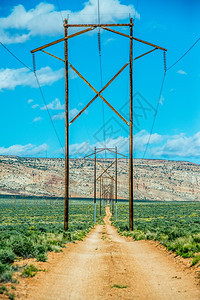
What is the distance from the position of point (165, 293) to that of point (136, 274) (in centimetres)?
243

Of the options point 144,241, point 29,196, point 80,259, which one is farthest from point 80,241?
point 29,196

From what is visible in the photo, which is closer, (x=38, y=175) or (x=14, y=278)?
(x=14, y=278)

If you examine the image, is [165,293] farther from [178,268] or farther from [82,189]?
[82,189]

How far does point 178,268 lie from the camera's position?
11.6 meters

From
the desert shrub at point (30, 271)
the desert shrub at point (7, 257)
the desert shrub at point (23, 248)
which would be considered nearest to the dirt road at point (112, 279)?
the desert shrub at point (30, 271)

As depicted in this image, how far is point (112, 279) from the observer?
9969mm

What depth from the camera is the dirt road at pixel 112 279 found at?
8273 mm

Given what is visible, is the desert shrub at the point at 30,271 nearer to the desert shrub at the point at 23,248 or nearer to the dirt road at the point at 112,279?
the dirt road at the point at 112,279

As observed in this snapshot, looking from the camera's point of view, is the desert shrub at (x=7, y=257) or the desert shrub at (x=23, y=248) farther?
the desert shrub at (x=23, y=248)

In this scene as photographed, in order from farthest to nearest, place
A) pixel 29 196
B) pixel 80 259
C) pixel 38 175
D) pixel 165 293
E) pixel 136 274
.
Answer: pixel 38 175
pixel 29 196
pixel 80 259
pixel 136 274
pixel 165 293

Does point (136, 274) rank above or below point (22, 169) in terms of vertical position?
below

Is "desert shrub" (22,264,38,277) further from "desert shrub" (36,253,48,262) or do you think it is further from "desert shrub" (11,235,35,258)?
"desert shrub" (11,235,35,258)

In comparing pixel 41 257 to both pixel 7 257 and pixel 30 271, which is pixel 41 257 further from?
pixel 30 271

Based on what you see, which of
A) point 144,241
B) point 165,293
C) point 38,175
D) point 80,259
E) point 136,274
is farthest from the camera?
point 38,175
